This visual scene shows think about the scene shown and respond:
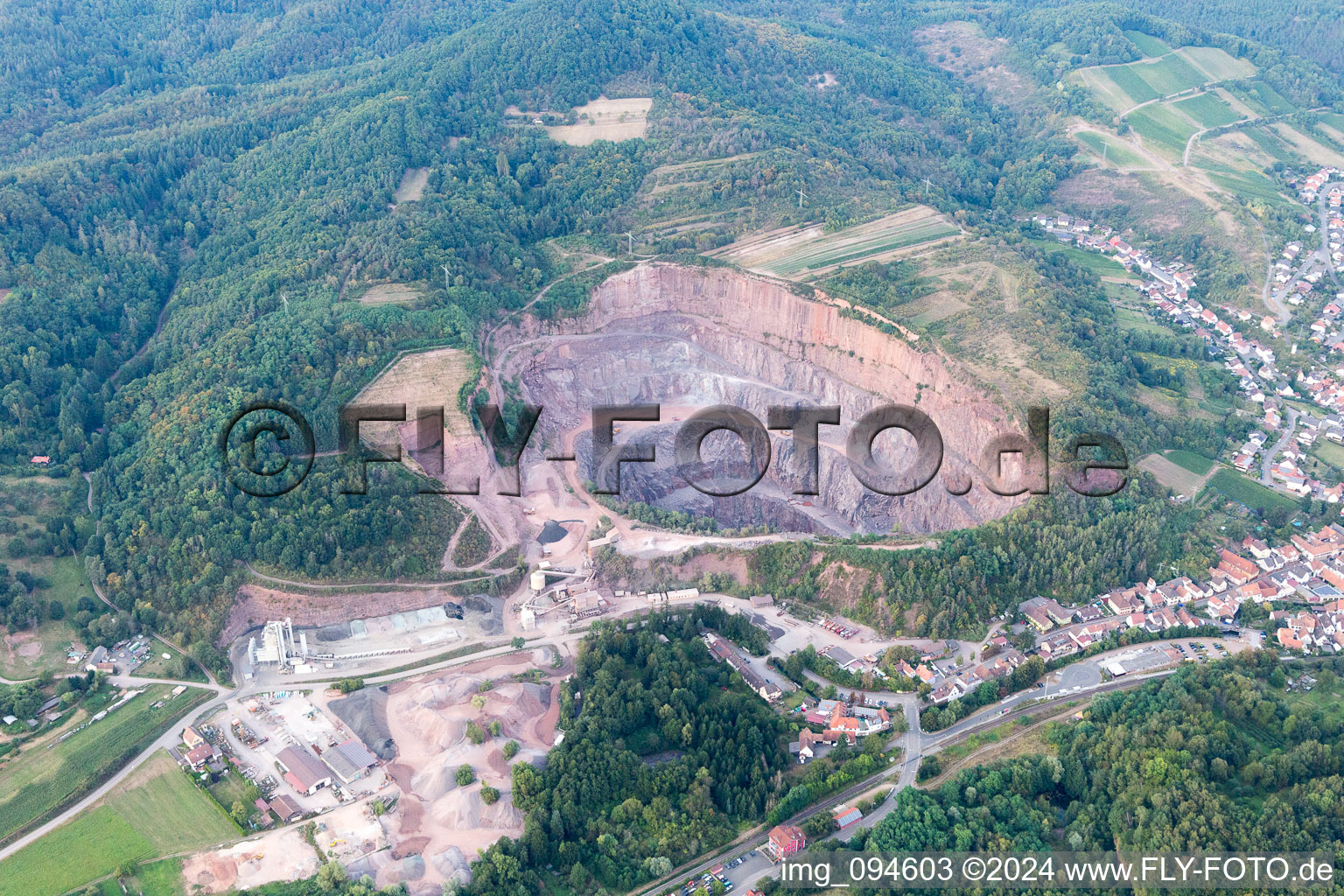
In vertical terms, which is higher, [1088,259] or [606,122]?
[606,122]

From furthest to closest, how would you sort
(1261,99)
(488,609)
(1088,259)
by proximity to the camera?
1. (1261,99)
2. (1088,259)
3. (488,609)

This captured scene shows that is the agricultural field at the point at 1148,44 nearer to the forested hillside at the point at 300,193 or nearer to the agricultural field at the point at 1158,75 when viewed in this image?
the agricultural field at the point at 1158,75

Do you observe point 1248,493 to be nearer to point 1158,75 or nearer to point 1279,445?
point 1279,445

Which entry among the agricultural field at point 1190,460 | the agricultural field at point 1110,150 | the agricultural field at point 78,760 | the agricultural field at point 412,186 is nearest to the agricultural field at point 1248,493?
the agricultural field at point 1190,460

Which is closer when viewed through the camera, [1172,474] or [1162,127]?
[1172,474]

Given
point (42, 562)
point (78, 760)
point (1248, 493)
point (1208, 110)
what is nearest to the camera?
point (78, 760)

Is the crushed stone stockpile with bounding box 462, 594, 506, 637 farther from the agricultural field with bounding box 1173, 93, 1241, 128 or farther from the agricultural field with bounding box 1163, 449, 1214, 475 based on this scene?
the agricultural field with bounding box 1173, 93, 1241, 128

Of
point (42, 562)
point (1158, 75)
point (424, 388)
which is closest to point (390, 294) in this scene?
point (424, 388)
